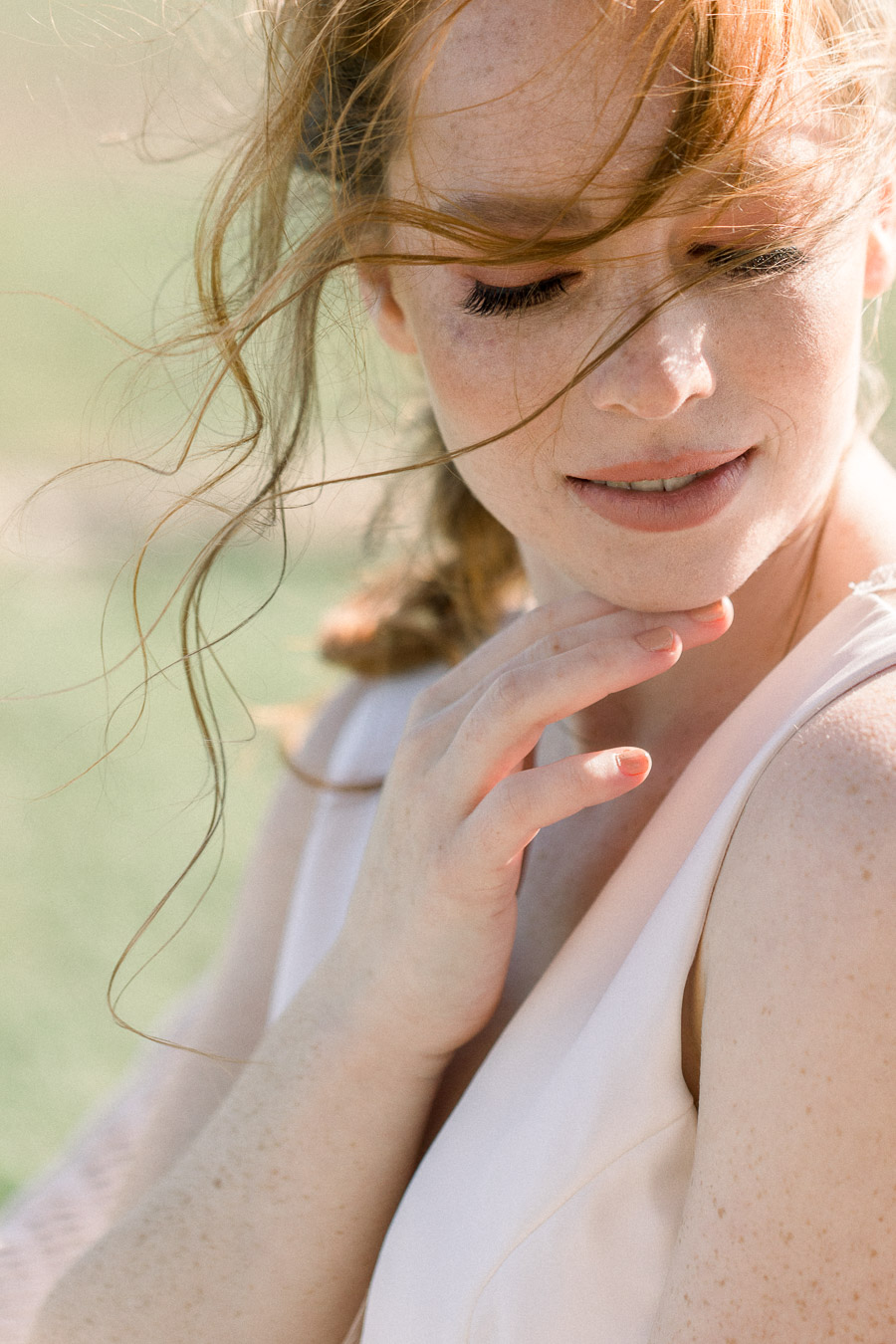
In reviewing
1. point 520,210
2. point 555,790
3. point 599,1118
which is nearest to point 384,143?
point 520,210

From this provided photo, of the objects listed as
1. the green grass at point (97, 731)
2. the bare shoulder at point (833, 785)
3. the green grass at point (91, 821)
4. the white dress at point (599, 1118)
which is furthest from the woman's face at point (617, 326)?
the green grass at point (91, 821)

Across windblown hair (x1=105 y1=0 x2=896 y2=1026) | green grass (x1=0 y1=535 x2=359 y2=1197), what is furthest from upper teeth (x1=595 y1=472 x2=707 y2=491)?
green grass (x1=0 y1=535 x2=359 y2=1197)

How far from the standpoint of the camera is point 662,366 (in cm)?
105

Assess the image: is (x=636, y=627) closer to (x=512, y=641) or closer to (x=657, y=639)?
(x=657, y=639)

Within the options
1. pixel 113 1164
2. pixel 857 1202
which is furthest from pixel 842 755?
pixel 113 1164

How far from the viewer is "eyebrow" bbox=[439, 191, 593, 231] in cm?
106

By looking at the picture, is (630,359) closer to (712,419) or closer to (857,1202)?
(712,419)

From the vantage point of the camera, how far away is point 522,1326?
3.53 feet

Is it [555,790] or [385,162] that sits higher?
[385,162]

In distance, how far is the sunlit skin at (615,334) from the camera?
105cm

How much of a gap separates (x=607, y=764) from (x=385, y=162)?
0.65m

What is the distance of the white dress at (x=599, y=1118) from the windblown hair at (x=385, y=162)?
37cm

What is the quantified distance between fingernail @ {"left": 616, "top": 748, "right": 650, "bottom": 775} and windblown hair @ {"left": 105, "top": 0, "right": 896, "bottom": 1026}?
32cm

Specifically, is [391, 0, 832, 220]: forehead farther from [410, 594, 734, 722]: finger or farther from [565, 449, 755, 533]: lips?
[410, 594, 734, 722]: finger
